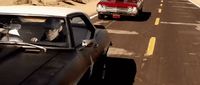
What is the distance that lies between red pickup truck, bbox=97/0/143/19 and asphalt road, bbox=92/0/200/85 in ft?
3.40

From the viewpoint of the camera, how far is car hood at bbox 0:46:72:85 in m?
4.21

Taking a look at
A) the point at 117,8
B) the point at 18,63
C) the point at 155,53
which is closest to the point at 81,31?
the point at 18,63

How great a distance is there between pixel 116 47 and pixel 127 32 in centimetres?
425

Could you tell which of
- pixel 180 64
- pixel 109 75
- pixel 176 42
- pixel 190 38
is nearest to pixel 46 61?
pixel 109 75

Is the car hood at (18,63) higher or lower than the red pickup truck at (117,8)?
higher

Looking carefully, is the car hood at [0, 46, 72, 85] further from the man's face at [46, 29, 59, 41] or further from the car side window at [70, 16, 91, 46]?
the car side window at [70, 16, 91, 46]

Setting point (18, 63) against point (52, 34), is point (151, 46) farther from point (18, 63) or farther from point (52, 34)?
point (18, 63)

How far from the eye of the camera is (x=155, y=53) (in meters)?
11.9

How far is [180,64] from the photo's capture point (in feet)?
34.0

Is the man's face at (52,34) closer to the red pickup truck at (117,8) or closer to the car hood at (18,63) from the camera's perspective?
the car hood at (18,63)

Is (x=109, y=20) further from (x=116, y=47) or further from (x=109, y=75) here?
(x=109, y=75)

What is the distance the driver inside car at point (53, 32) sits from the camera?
5.82m

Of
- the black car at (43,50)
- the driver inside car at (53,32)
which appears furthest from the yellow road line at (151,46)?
the driver inside car at (53,32)

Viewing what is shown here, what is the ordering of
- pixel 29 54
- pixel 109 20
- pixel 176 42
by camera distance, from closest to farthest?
pixel 29 54, pixel 176 42, pixel 109 20
